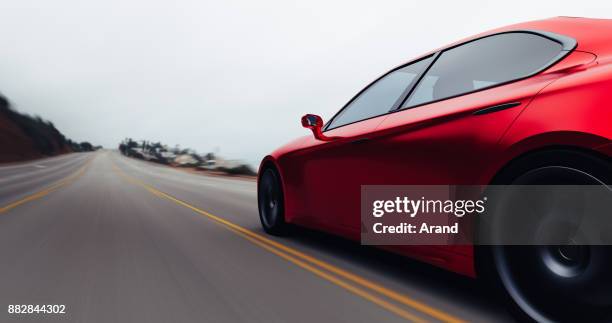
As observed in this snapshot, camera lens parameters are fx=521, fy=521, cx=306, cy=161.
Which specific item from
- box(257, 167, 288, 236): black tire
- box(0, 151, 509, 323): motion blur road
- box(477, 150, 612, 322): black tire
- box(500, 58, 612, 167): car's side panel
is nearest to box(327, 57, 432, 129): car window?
box(257, 167, 288, 236): black tire

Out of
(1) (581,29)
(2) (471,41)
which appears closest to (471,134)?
(1) (581,29)

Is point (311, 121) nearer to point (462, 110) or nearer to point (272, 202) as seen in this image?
point (272, 202)

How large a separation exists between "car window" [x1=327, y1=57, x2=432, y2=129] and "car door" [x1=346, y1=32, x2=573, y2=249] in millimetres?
227

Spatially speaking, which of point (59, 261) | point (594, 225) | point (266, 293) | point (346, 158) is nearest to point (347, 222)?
point (346, 158)

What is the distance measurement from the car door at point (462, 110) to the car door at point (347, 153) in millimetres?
170

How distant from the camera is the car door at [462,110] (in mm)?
2893

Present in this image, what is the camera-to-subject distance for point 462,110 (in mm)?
3162

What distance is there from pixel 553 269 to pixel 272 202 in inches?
155

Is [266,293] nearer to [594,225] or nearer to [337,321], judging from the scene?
[337,321]

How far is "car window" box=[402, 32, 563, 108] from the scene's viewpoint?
3.10 m

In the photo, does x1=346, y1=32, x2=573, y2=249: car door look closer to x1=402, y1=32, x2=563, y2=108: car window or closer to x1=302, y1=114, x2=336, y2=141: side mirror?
x1=402, y1=32, x2=563, y2=108: car window

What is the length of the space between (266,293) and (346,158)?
1.36m

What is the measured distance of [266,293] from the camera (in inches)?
143

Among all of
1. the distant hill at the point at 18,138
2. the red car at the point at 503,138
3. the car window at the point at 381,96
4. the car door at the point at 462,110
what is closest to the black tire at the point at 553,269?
the red car at the point at 503,138
